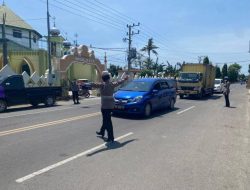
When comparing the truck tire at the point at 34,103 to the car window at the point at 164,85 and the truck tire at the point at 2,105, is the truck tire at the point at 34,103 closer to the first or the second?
the truck tire at the point at 2,105

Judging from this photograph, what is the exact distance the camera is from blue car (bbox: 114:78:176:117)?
14.1 m

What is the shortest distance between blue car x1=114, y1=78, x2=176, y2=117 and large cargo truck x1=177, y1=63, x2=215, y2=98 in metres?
9.91

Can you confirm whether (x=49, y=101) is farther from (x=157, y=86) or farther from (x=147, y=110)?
(x=147, y=110)

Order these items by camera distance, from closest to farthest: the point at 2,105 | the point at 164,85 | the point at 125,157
A: the point at 125,157 → the point at 164,85 → the point at 2,105

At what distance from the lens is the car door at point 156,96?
50.1 ft

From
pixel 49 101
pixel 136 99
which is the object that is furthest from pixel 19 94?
pixel 136 99

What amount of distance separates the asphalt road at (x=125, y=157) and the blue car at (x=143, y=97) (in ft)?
6.31

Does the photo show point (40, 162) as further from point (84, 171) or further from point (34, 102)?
point (34, 102)

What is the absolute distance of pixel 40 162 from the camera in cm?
688

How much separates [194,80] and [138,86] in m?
13.0

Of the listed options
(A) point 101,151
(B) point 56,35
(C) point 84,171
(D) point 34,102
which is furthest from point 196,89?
(B) point 56,35

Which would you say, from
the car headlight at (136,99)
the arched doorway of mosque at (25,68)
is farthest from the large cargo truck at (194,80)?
the arched doorway of mosque at (25,68)

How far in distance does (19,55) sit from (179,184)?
37428 mm

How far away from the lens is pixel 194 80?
90.6 feet
